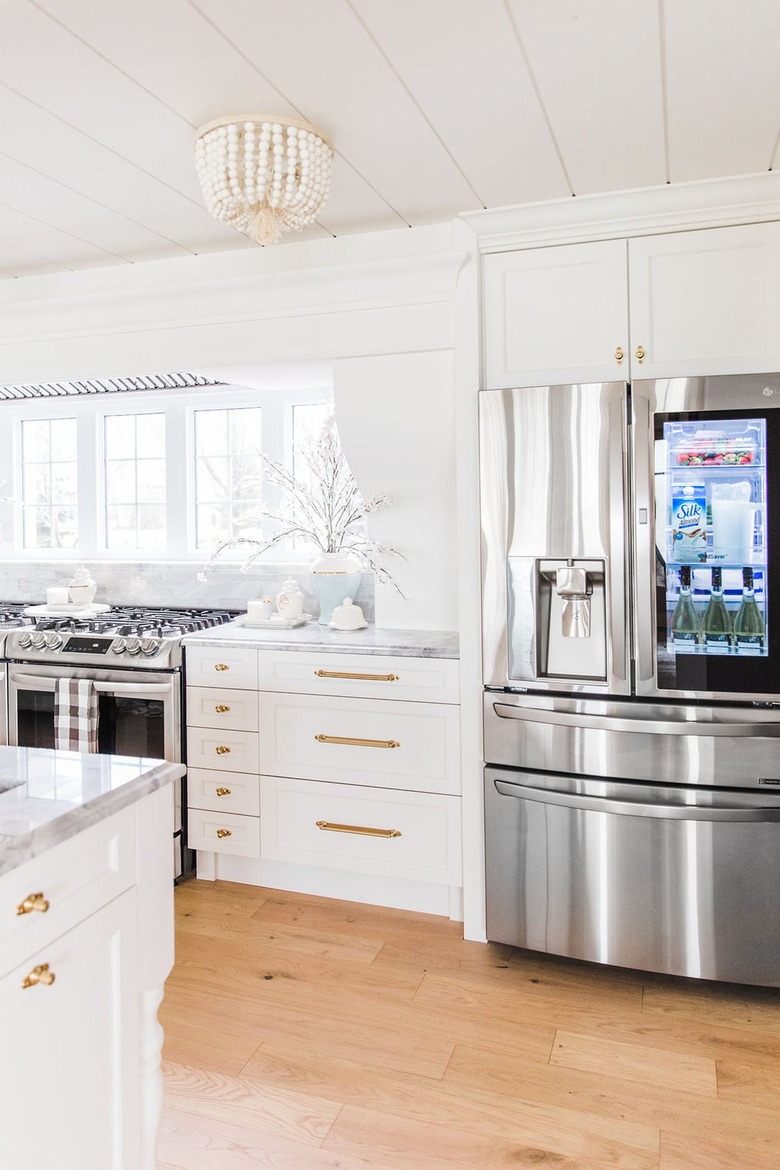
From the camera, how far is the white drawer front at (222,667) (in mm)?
2941

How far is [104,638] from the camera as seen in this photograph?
3057mm

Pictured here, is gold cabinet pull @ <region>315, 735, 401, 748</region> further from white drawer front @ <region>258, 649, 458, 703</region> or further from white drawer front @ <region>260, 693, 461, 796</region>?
white drawer front @ <region>258, 649, 458, 703</region>

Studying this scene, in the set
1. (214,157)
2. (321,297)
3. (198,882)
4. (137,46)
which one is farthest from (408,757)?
(137,46)

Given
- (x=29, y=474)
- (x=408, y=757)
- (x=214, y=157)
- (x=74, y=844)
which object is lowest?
(x=408, y=757)

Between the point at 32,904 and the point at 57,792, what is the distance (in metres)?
0.20

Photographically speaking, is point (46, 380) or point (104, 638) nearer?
point (104, 638)

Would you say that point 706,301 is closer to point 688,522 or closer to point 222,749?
point 688,522

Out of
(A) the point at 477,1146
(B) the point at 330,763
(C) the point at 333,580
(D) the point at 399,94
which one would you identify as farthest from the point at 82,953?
(C) the point at 333,580

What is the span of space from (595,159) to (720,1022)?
2.35 meters

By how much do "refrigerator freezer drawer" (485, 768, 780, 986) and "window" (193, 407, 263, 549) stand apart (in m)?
1.83

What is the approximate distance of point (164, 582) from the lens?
385cm

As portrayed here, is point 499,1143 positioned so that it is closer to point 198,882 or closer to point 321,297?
point 198,882

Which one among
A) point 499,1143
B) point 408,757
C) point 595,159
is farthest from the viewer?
point 408,757

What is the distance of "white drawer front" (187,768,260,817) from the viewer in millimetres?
2955
